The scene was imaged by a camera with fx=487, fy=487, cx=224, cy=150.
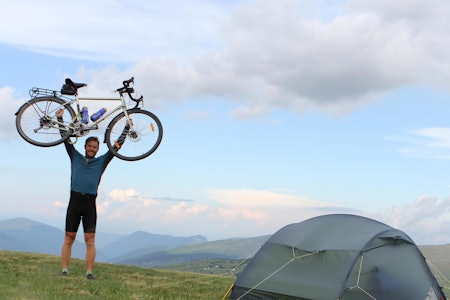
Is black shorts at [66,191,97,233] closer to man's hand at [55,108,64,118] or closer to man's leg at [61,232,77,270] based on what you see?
man's leg at [61,232,77,270]

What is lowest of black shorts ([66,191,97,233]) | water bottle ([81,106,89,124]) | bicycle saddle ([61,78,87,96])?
black shorts ([66,191,97,233])

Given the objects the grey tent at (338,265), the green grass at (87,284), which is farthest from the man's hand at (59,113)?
the grey tent at (338,265)

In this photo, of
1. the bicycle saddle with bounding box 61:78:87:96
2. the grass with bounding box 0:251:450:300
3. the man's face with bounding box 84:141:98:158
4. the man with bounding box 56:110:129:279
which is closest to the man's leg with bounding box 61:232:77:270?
the man with bounding box 56:110:129:279

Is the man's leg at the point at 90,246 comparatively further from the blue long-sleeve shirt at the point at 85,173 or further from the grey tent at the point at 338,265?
the grey tent at the point at 338,265

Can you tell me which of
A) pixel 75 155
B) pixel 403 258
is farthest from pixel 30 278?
pixel 403 258

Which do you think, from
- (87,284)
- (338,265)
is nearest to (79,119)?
(87,284)

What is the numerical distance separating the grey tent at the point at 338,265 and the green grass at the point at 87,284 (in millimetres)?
1680

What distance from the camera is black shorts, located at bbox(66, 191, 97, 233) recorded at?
45.4ft

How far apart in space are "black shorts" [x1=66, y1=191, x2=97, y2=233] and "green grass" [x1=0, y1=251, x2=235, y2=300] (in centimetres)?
154

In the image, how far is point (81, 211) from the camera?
45.6ft

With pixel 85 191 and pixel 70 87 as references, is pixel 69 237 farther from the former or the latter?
pixel 70 87

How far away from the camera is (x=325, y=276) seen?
12.3 m

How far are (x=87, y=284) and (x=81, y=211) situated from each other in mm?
2034

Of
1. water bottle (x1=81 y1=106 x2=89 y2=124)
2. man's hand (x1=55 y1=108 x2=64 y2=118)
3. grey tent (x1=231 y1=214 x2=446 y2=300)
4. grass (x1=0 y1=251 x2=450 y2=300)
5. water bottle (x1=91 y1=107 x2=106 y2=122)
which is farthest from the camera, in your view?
water bottle (x1=91 y1=107 x2=106 y2=122)
